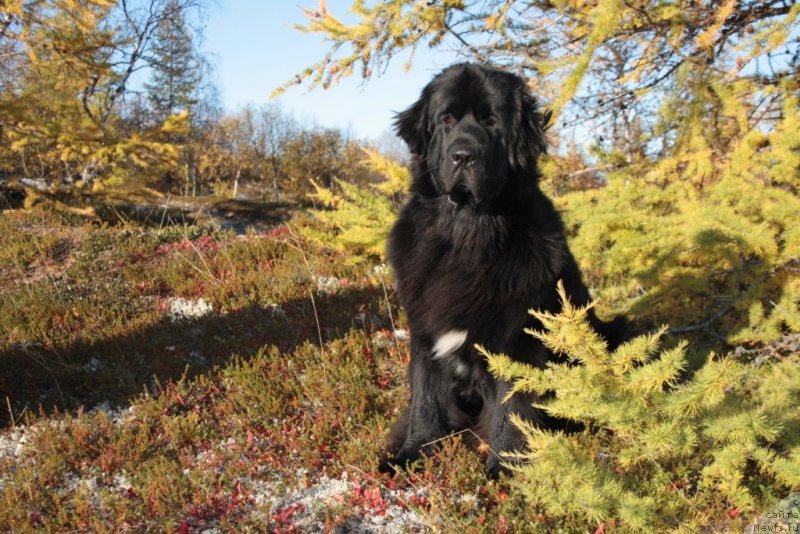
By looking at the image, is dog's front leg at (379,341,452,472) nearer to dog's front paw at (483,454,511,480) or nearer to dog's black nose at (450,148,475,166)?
dog's front paw at (483,454,511,480)

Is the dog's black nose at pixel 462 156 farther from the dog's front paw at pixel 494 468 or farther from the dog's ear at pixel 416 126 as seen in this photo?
the dog's front paw at pixel 494 468

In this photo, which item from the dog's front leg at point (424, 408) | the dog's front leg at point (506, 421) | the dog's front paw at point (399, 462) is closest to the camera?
the dog's front leg at point (506, 421)

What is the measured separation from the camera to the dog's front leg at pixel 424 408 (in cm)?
307

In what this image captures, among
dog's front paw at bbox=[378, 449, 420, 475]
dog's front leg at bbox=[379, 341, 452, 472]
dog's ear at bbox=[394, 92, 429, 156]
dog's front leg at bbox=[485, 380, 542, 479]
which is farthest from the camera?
dog's ear at bbox=[394, 92, 429, 156]

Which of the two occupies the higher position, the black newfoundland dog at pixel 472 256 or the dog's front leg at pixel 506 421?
the black newfoundland dog at pixel 472 256

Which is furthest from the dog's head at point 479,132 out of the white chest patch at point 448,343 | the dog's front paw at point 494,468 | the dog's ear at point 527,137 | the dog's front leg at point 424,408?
the dog's front paw at point 494,468

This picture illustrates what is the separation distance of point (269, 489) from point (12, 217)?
6.76 meters

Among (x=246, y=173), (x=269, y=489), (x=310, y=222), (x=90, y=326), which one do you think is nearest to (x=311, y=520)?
(x=269, y=489)

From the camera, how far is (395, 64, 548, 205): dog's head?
2986 millimetres

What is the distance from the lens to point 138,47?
13773 millimetres

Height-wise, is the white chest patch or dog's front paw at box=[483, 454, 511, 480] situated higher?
the white chest patch

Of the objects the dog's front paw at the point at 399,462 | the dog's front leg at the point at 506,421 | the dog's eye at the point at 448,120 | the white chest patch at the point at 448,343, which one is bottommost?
the dog's front paw at the point at 399,462

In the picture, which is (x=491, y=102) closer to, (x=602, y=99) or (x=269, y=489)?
(x=269, y=489)

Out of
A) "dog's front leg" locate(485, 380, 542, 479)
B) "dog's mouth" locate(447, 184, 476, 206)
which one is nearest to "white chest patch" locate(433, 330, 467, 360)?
"dog's front leg" locate(485, 380, 542, 479)
